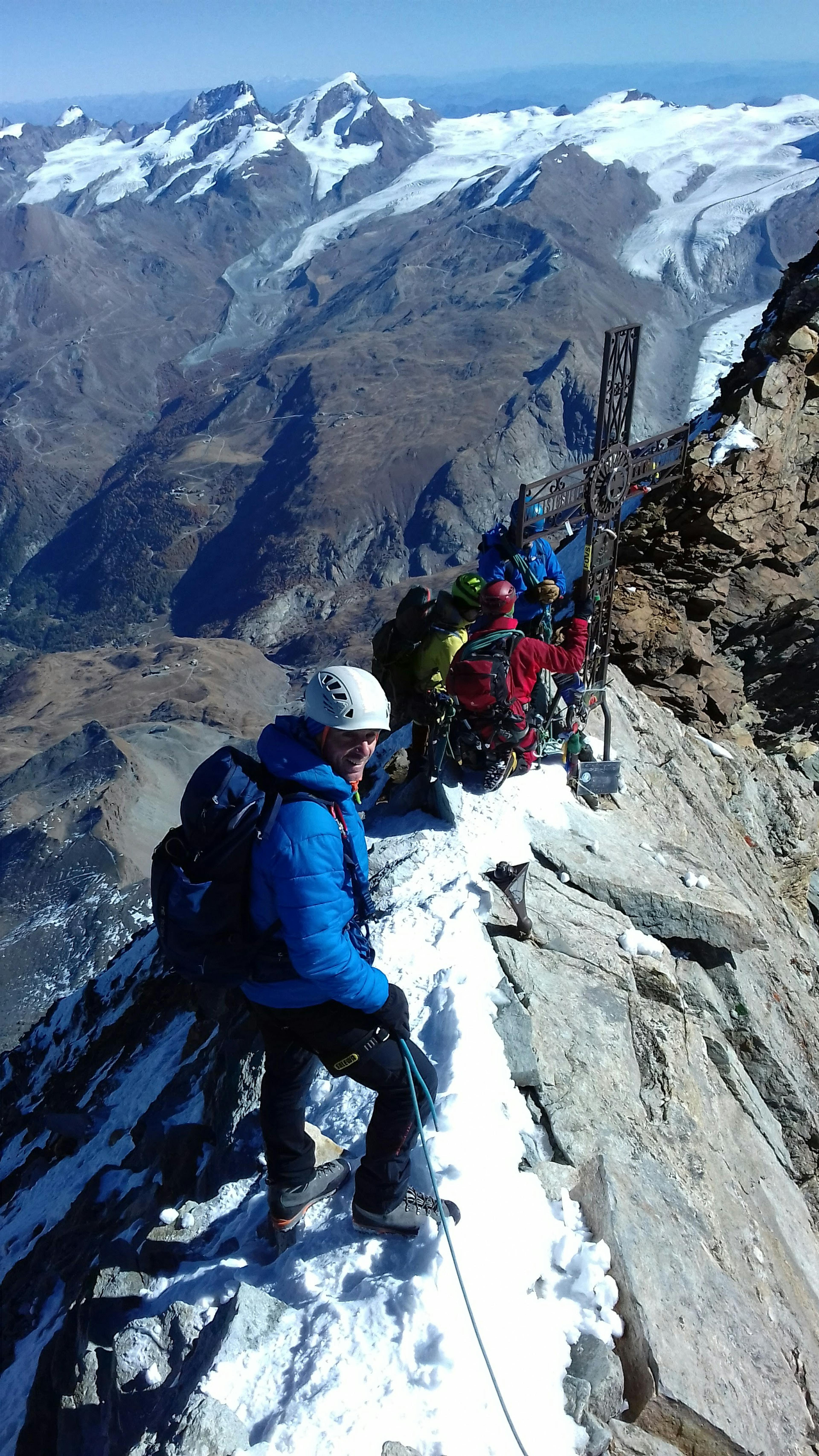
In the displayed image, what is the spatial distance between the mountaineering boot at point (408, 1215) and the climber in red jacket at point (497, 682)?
15.1ft

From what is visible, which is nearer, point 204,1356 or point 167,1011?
point 204,1356

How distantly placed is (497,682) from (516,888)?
2267 millimetres

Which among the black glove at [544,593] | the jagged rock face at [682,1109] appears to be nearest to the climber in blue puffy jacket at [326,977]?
the jagged rock face at [682,1109]

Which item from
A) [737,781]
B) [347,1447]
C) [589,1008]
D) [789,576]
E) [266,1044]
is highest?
[266,1044]

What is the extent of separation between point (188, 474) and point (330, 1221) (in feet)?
685

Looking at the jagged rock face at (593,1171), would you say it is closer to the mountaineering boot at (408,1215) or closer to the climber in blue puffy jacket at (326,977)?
the mountaineering boot at (408,1215)

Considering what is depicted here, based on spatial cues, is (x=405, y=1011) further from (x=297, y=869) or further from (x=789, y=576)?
(x=789, y=576)

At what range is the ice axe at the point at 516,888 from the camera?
722cm

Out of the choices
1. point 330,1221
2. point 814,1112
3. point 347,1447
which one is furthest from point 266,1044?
point 814,1112

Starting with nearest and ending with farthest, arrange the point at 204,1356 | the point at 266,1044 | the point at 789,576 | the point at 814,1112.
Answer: the point at 204,1356, the point at 266,1044, the point at 814,1112, the point at 789,576

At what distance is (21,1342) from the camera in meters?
7.03

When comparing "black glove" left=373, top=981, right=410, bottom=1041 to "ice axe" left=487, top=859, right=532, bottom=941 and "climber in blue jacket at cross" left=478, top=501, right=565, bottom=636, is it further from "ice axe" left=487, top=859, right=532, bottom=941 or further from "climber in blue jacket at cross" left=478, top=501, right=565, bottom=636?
"climber in blue jacket at cross" left=478, top=501, right=565, bottom=636

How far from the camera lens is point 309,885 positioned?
4.23 m

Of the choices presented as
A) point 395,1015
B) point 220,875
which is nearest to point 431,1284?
point 395,1015
